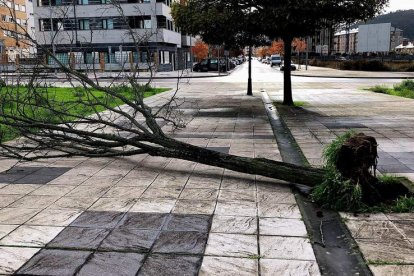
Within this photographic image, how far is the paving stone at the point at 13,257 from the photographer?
13.5 feet

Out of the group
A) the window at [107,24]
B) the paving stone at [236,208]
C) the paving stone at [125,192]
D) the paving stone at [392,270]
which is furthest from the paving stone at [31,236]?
the window at [107,24]

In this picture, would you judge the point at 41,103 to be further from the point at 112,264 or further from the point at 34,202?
the point at 112,264

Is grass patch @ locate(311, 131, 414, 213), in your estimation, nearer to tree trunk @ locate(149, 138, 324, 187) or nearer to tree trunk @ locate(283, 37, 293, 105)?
tree trunk @ locate(149, 138, 324, 187)

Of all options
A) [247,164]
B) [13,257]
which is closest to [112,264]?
[13,257]

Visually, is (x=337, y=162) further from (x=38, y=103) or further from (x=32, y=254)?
(x=38, y=103)

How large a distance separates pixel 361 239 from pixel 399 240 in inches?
14.9

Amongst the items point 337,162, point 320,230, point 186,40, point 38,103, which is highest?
point 186,40

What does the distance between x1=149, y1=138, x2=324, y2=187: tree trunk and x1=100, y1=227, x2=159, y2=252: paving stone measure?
229 centimetres

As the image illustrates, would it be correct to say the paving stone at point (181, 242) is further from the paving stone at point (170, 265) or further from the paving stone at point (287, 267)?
the paving stone at point (287, 267)

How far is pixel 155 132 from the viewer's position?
7.68 metres

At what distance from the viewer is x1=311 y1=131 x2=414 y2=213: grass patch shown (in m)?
5.55

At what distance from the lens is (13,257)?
4332 mm

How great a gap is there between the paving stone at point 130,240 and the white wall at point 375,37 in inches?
2202

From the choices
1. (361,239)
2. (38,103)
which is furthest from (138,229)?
(38,103)
